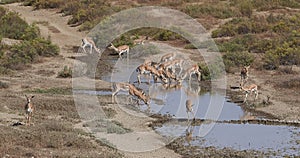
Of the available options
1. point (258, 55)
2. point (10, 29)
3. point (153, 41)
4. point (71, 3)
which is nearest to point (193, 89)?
point (258, 55)

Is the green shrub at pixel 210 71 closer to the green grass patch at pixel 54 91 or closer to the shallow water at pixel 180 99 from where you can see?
the shallow water at pixel 180 99

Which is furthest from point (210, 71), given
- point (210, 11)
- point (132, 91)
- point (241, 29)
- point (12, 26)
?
point (210, 11)

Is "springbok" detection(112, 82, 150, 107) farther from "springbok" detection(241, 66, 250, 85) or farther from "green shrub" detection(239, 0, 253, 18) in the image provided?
"green shrub" detection(239, 0, 253, 18)

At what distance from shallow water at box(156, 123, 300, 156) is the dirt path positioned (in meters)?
1.06

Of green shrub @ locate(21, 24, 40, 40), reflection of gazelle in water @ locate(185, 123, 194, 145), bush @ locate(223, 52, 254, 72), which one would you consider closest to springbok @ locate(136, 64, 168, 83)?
bush @ locate(223, 52, 254, 72)

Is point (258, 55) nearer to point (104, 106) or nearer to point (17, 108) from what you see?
point (104, 106)

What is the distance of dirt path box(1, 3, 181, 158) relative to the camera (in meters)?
19.3

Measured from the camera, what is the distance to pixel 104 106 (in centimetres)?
2122

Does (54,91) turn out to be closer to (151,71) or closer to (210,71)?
(151,71)

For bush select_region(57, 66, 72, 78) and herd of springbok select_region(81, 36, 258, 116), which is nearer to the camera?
herd of springbok select_region(81, 36, 258, 116)

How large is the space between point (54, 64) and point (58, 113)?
32.6 ft

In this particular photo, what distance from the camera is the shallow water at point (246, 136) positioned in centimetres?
1666

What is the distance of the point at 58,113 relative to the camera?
19.4m

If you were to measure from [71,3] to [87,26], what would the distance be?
7.63 meters
